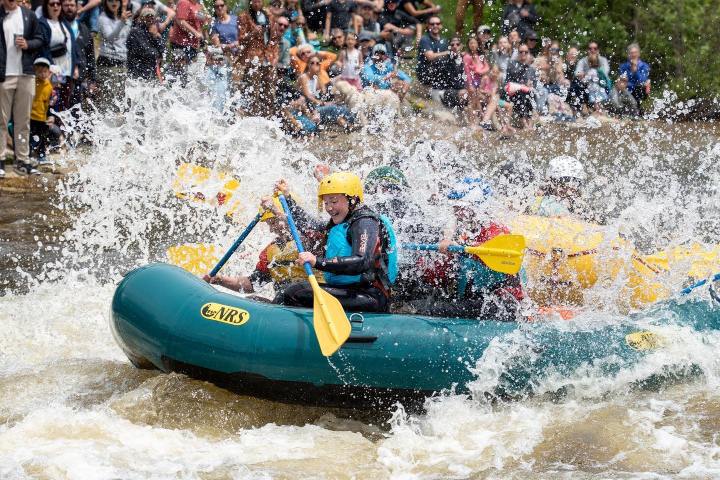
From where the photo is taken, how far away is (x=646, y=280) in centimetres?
845

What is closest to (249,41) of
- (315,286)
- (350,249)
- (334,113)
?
(334,113)

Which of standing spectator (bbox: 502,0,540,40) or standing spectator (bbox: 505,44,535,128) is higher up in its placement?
standing spectator (bbox: 502,0,540,40)

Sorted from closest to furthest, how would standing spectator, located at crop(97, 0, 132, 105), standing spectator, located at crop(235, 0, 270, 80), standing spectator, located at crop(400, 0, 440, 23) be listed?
standing spectator, located at crop(97, 0, 132, 105)
standing spectator, located at crop(235, 0, 270, 80)
standing spectator, located at crop(400, 0, 440, 23)

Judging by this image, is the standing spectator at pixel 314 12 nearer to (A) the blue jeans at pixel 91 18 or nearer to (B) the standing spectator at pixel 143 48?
(B) the standing spectator at pixel 143 48

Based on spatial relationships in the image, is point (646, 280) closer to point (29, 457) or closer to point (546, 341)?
point (546, 341)

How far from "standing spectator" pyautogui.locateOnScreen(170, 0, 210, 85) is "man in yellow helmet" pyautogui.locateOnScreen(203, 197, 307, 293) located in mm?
5793

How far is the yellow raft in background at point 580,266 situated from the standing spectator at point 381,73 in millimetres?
6030

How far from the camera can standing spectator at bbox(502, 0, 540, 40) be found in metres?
15.2

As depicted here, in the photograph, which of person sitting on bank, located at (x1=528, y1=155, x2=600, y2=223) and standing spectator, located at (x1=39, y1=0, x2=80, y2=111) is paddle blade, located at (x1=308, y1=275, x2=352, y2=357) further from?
standing spectator, located at (x1=39, y1=0, x2=80, y2=111)

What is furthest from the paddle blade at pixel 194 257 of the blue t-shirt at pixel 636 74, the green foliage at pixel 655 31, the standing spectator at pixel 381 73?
the blue t-shirt at pixel 636 74

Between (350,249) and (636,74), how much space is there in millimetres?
9659

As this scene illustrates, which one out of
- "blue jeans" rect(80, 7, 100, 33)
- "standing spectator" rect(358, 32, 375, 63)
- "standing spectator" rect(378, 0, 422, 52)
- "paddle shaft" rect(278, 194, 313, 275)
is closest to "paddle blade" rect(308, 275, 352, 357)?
"paddle shaft" rect(278, 194, 313, 275)

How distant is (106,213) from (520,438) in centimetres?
648

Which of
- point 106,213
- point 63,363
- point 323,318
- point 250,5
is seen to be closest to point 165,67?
point 250,5
